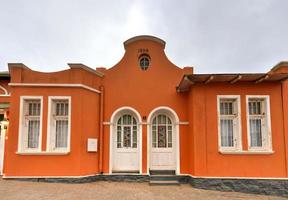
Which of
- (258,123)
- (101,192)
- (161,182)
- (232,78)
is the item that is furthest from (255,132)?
(101,192)

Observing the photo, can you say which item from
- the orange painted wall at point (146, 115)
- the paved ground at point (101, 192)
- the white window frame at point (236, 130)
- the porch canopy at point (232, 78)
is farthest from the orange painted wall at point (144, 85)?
the paved ground at point (101, 192)

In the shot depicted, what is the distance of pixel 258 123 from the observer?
10766mm

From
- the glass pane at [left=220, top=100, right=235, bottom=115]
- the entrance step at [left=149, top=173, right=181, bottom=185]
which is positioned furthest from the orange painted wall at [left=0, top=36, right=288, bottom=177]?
the entrance step at [left=149, top=173, right=181, bottom=185]

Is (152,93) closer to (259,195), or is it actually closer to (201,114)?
(201,114)

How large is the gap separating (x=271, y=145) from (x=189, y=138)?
297 cm

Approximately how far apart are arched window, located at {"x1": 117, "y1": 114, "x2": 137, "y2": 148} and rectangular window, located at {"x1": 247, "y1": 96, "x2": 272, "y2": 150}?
14.8 ft

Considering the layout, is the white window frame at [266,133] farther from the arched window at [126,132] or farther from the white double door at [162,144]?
the arched window at [126,132]

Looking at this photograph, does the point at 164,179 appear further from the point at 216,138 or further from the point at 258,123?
the point at 258,123

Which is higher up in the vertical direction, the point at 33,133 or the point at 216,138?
the point at 33,133

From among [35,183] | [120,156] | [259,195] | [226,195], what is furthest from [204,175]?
[35,183]

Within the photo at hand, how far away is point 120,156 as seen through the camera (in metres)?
11.8

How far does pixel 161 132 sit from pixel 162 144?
0.49 metres

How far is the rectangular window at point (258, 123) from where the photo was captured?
10.5 m

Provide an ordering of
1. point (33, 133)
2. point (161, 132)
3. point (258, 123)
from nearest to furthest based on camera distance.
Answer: point (258, 123)
point (33, 133)
point (161, 132)
